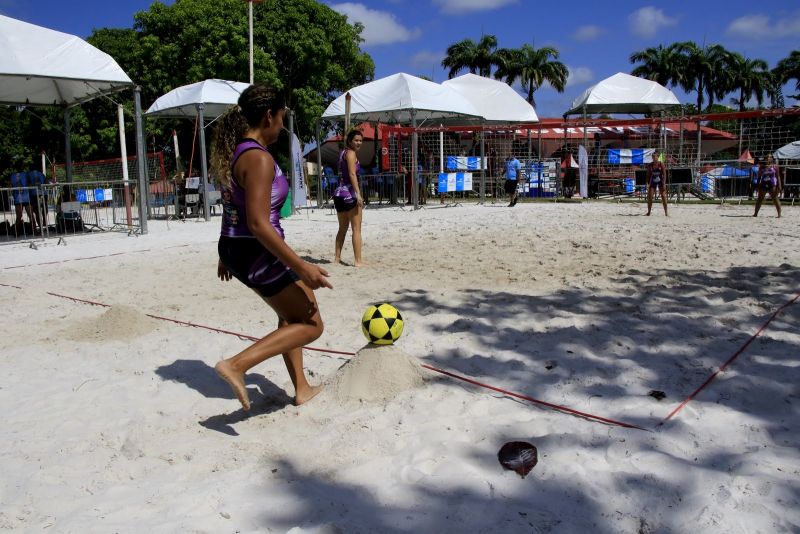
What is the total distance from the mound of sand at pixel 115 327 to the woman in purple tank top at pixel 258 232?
223 cm

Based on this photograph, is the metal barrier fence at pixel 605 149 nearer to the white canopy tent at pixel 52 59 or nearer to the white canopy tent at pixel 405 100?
the white canopy tent at pixel 405 100

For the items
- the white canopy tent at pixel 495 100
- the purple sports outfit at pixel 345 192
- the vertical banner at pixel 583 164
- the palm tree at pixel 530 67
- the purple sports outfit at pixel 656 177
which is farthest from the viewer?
the palm tree at pixel 530 67

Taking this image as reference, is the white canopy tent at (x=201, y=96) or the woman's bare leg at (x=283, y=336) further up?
the white canopy tent at (x=201, y=96)

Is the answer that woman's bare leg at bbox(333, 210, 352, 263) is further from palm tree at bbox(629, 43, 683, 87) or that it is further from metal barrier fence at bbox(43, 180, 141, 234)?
palm tree at bbox(629, 43, 683, 87)

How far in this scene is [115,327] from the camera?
4.91 meters

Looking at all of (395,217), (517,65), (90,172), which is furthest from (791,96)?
(90,172)

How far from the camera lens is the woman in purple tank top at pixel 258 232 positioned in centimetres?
286

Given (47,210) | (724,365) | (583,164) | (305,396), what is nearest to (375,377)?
(305,396)

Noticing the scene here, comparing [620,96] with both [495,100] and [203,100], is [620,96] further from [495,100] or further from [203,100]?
[203,100]

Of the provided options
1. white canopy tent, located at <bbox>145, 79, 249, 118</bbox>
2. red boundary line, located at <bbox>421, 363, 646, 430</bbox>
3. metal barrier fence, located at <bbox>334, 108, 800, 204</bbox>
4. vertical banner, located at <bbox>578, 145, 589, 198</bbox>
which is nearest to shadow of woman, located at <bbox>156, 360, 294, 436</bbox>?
red boundary line, located at <bbox>421, 363, 646, 430</bbox>

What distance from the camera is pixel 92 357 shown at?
14.4 ft

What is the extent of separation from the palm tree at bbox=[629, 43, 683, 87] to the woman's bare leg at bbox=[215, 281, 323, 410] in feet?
165

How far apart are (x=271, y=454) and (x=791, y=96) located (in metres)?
54.3

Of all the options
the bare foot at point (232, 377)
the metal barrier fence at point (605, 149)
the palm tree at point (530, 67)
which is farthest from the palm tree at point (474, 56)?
the bare foot at point (232, 377)
